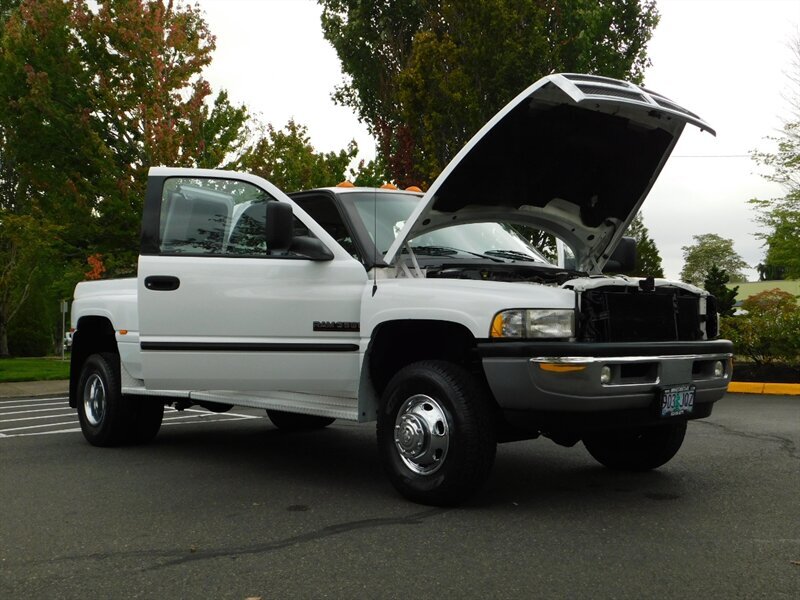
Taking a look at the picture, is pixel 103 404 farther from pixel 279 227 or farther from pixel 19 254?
pixel 19 254

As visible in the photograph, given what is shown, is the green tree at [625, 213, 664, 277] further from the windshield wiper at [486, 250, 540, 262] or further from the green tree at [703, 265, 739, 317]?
the windshield wiper at [486, 250, 540, 262]

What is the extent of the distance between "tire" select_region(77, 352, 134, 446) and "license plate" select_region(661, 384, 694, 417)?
15.0 ft

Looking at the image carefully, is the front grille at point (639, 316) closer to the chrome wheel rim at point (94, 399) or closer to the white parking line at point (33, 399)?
the chrome wheel rim at point (94, 399)

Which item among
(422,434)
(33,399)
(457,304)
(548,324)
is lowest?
(33,399)

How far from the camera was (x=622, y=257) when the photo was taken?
671cm

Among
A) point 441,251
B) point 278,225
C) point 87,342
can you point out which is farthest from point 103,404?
point 441,251

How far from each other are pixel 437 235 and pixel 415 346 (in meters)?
0.88

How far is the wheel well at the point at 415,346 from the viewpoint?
5.29 meters

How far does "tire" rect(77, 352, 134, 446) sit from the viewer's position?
740 cm

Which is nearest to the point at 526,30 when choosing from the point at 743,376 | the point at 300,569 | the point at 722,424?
the point at 743,376

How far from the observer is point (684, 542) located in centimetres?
429

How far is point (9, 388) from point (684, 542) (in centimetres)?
1418

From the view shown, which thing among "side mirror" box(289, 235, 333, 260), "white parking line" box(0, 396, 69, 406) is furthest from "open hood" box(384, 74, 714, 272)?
"white parking line" box(0, 396, 69, 406)

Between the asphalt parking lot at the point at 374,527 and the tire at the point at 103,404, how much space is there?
21 centimetres
